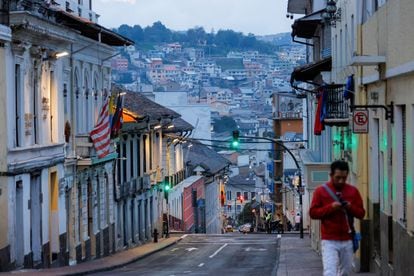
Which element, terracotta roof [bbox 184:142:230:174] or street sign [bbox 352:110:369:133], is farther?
terracotta roof [bbox 184:142:230:174]

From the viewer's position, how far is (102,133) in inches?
1622

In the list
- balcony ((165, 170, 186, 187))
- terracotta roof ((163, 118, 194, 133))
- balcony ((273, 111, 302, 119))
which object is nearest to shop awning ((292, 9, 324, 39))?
terracotta roof ((163, 118, 194, 133))

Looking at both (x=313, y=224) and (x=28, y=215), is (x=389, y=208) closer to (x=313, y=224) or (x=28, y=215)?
(x=28, y=215)

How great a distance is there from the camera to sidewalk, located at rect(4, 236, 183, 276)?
32812 millimetres

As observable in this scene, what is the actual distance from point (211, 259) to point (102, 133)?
Answer: 20.3ft

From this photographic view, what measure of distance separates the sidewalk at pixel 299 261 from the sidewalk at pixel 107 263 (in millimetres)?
5649

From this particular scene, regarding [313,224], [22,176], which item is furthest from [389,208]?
[313,224]

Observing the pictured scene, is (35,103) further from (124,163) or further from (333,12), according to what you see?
(124,163)

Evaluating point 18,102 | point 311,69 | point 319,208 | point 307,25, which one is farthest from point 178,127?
point 319,208

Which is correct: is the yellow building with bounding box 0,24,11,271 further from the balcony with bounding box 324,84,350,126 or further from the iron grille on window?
the balcony with bounding box 324,84,350,126

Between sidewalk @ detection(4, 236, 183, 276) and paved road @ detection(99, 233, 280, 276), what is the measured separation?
402 millimetres

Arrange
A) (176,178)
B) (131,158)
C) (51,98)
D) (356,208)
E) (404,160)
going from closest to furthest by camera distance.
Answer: (356,208)
(404,160)
(51,98)
(131,158)
(176,178)

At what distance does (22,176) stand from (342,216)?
19616 mm

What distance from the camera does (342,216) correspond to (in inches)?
569
